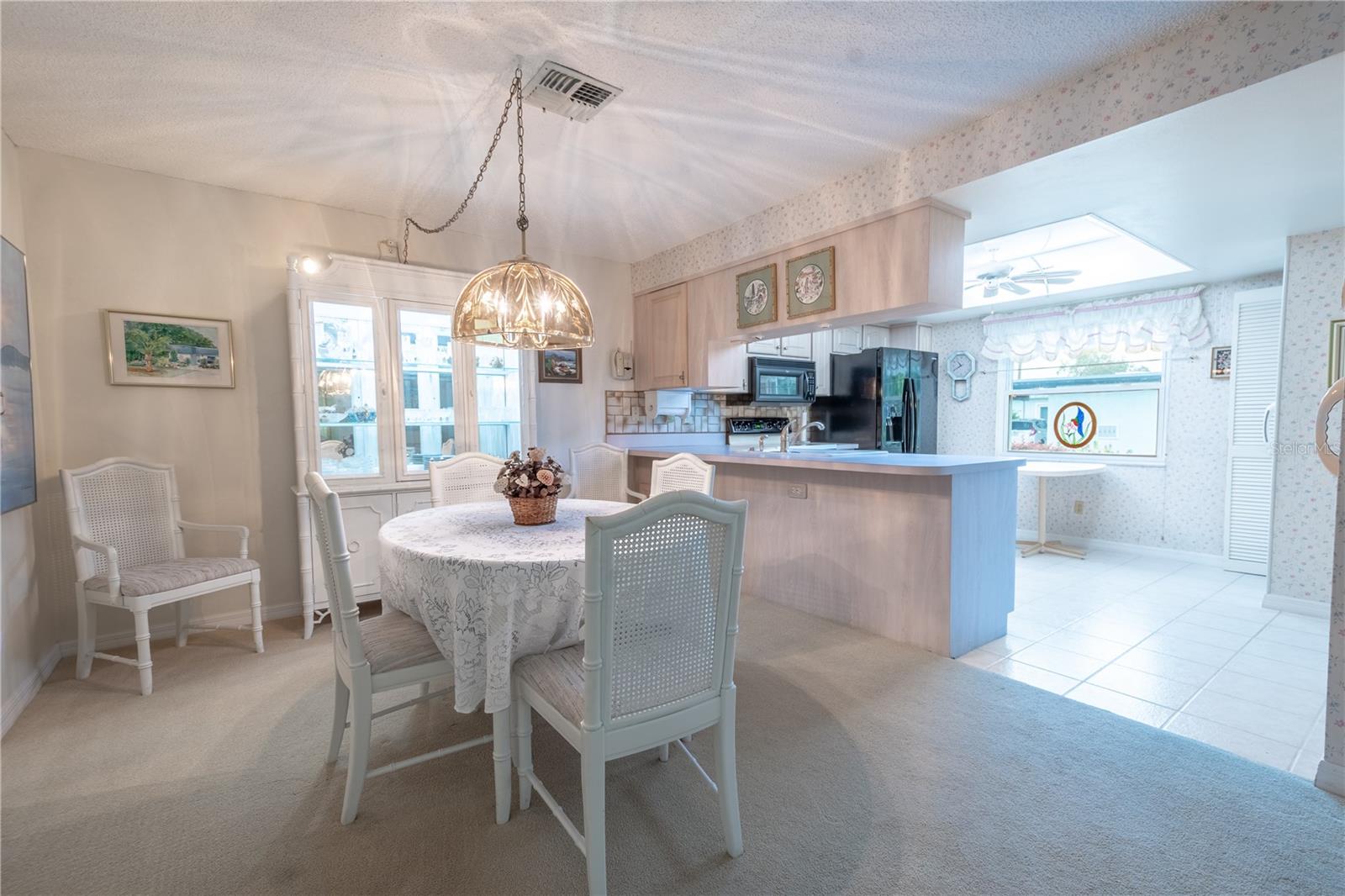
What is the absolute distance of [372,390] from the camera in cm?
321

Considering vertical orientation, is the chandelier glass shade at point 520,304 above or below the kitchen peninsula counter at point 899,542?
above

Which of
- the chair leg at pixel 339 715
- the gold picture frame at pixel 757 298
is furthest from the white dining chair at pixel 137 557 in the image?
the gold picture frame at pixel 757 298

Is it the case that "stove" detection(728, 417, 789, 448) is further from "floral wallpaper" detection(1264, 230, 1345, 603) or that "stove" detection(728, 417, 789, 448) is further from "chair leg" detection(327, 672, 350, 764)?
"chair leg" detection(327, 672, 350, 764)

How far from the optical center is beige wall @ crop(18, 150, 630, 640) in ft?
8.73

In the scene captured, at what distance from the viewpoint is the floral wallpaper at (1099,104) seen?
172 cm

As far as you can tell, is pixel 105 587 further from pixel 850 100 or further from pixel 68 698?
pixel 850 100

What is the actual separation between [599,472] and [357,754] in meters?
2.63

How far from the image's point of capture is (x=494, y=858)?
4.78 feet

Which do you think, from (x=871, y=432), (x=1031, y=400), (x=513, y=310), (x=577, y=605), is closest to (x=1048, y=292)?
(x=1031, y=400)

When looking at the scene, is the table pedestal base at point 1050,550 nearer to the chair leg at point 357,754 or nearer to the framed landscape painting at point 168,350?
the chair leg at point 357,754

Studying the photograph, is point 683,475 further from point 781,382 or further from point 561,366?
point 781,382

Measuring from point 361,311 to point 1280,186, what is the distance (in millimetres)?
4568

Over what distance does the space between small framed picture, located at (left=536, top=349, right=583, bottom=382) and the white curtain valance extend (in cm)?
407

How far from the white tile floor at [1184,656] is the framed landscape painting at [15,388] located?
160 inches
